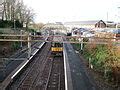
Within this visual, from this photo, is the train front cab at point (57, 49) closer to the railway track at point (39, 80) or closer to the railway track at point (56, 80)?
the railway track at point (56, 80)

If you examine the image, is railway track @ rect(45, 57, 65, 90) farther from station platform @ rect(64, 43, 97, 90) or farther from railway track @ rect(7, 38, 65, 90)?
station platform @ rect(64, 43, 97, 90)

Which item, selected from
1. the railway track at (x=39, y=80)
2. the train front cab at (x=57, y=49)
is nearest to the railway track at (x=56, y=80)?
the railway track at (x=39, y=80)

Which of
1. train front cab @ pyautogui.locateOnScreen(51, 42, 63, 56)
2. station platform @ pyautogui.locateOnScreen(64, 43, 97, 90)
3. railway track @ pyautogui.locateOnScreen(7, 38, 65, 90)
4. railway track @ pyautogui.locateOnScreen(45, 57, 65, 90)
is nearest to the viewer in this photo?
station platform @ pyautogui.locateOnScreen(64, 43, 97, 90)

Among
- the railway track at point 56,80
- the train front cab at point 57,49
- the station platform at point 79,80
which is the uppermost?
the train front cab at point 57,49

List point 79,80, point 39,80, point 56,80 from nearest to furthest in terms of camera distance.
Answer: point 79,80
point 39,80
point 56,80

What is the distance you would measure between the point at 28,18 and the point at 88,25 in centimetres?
4353

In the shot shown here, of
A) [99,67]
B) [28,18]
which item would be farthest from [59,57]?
[28,18]

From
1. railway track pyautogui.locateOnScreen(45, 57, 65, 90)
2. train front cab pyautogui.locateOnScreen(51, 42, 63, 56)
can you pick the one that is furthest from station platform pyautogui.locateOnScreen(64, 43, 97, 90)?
train front cab pyautogui.locateOnScreen(51, 42, 63, 56)

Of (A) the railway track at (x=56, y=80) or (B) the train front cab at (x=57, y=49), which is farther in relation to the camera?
(B) the train front cab at (x=57, y=49)

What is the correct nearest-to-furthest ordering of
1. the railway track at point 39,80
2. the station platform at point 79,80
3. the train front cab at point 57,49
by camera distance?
the station platform at point 79,80 → the railway track at point 39,80 → the train front cab at point 57,49

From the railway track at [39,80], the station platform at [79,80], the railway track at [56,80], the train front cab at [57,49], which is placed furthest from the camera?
the train front cab at [57,49]

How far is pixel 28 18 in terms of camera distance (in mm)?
73312

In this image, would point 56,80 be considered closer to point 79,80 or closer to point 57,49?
point 79,80

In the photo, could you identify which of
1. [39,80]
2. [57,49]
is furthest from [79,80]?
[57,49]
